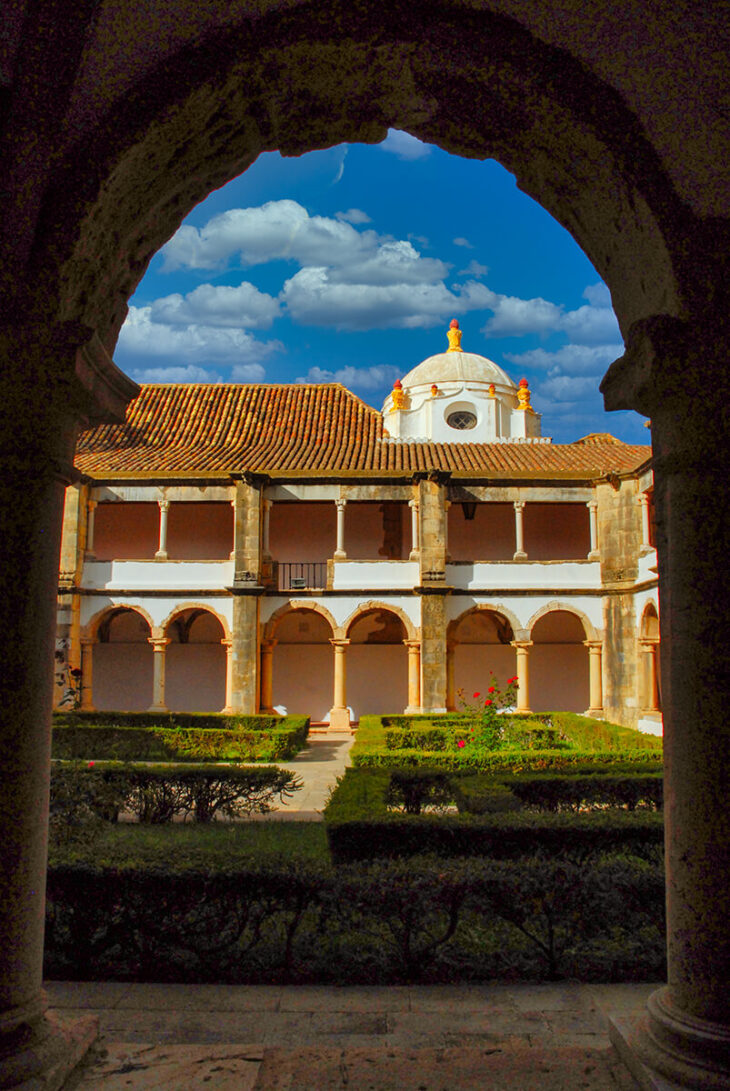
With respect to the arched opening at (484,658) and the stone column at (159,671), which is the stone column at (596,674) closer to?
the arched opening at (484,658)

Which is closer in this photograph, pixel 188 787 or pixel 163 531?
pixel 188 787

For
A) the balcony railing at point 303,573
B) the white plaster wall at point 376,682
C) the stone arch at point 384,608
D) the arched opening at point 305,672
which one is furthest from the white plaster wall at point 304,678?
the stone arch at point 384,608

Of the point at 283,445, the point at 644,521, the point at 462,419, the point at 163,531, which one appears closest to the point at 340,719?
the point at 163,531

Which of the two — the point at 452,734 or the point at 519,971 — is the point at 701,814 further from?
the point at 452,734

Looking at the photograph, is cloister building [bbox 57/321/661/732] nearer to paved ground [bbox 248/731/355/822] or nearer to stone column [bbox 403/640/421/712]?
stone column [bbox 403/640/421/712]

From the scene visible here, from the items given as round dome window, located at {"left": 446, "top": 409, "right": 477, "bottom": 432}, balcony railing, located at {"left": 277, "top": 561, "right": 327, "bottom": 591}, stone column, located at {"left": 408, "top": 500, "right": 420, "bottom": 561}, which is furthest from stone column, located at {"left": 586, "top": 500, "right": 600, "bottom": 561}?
balcony railing, located at {"left": 277, "top": 561, "right": 327, "bottom": 591}

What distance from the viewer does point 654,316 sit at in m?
2.71

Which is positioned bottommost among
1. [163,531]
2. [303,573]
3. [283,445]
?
[303,573]

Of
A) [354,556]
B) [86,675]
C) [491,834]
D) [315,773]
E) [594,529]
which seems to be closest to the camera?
[491,834]

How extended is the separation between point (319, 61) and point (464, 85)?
0.50 meters

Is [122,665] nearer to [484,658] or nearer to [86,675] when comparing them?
[86,675]

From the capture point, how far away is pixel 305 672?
903 inches

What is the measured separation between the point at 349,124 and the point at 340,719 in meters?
17.9

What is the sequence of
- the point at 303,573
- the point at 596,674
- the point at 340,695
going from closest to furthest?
the point at 340,695
the point at 596,674
the point at 303,573
